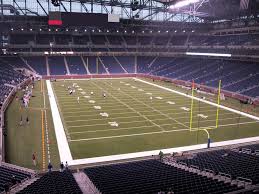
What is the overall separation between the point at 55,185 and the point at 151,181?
394cm

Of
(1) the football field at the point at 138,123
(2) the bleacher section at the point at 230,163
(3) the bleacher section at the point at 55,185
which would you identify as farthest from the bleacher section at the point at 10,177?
(2) the bleacher section at the point at 230,163

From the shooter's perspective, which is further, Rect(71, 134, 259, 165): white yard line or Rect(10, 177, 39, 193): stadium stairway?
Rect(71, 134, 259, 165): white yard line

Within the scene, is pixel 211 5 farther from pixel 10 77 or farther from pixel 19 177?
pixel 19 177

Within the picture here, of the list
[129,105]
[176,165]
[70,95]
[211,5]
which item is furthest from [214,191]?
[211,5]

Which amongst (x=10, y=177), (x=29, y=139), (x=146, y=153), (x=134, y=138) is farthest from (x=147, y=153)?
(x=10, y=177)

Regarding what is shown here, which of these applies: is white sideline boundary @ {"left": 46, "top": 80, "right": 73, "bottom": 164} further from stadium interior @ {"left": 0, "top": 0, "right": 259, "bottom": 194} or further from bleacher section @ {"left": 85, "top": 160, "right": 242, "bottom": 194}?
bleacher section @ {"left": 85, "top": 160, "right": 242, "bottom": 194}

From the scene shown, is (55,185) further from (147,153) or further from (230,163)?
(147,153)

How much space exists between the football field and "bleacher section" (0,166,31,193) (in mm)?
4924

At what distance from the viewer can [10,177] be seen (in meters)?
14.6

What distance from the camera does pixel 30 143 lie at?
74.2ft

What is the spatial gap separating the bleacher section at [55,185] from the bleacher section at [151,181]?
3.08 ft

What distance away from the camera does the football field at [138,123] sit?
22656mm

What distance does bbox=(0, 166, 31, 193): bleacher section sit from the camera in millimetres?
13090

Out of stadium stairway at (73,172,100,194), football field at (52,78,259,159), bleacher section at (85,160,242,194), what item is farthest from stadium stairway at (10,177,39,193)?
football field at (52,78,259,159)
